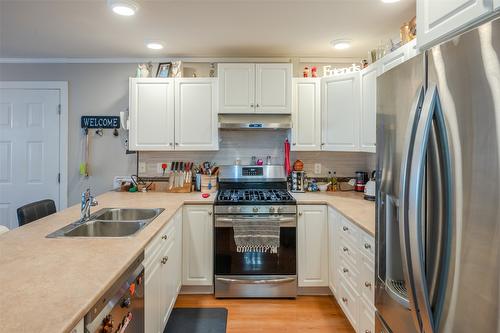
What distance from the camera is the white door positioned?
334cm

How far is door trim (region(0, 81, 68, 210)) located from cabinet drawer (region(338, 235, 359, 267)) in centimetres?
299

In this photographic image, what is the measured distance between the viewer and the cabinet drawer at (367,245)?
5.77 ft

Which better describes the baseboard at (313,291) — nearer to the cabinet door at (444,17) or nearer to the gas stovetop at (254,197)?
the gas stovetop at (254,197)

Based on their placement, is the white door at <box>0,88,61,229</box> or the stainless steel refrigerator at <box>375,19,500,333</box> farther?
the white door at <box>0,88,61,229</box>

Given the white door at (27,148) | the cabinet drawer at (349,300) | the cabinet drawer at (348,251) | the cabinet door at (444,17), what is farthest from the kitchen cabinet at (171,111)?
the cabinet door at (444,17)

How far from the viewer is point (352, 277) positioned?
2133 millimetres

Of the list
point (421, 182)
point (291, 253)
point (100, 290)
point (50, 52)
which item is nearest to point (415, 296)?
point (421, 182)

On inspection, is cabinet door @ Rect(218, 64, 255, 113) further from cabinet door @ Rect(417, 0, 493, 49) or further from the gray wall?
cabinet door @ Rect(417, 0, 493, 49)

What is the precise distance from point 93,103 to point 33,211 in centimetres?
158

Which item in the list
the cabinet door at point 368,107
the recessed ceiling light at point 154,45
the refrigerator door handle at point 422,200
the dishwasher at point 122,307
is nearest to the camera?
the refrigerator door handle at point 422,200

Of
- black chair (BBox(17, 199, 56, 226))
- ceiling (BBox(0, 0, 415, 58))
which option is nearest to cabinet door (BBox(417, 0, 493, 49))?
ceiling (BBox(0, 0, 415, 58))

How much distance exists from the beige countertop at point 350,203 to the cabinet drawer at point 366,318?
0.48 metres

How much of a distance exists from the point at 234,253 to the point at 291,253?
0.51m

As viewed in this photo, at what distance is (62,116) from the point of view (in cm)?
337
